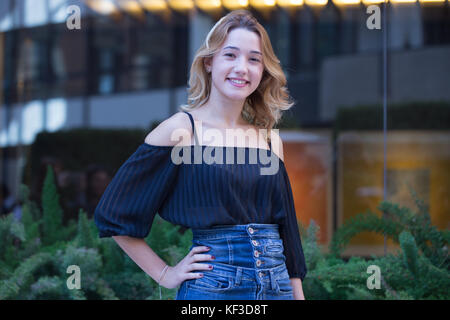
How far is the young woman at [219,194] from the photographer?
→ 1.71 m

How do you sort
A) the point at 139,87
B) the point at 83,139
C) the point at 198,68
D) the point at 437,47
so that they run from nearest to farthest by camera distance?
the point at 198,68 → the point at 437,47 → the point at 83,139 → the point at 139,87

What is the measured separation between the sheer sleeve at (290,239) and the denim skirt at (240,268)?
156mm

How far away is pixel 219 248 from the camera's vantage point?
5.64 feet

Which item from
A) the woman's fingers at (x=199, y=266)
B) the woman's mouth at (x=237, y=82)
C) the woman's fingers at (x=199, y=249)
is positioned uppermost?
the woman's mouth at (x=237, y=82)

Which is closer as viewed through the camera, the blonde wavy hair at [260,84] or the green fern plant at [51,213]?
the blonde wavy hair at [260,84]

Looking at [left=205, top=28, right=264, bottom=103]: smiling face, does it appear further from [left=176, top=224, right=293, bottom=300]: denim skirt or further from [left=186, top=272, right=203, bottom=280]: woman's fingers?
[left=186, top=272, right=203, bottom=280]: woman's fingers

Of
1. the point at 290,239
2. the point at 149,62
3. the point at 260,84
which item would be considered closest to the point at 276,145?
the point at 260,84

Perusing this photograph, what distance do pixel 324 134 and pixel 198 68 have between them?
4314 millimetres

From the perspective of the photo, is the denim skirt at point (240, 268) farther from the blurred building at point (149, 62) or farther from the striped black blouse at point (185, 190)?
the blurred building at point (149, 62)

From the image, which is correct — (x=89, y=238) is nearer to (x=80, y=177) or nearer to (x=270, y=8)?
(x=270, y=8)

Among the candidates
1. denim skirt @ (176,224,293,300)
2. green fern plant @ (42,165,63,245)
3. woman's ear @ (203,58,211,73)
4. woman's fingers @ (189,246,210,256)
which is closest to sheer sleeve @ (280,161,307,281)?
denim skirt @ (176,224,293,300)

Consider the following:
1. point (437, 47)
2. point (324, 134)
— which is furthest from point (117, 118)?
point (437, 47)

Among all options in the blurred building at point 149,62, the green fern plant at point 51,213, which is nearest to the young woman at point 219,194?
the green fern plant at point 51,213

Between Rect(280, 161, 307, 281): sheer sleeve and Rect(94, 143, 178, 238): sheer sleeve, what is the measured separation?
397 mm
